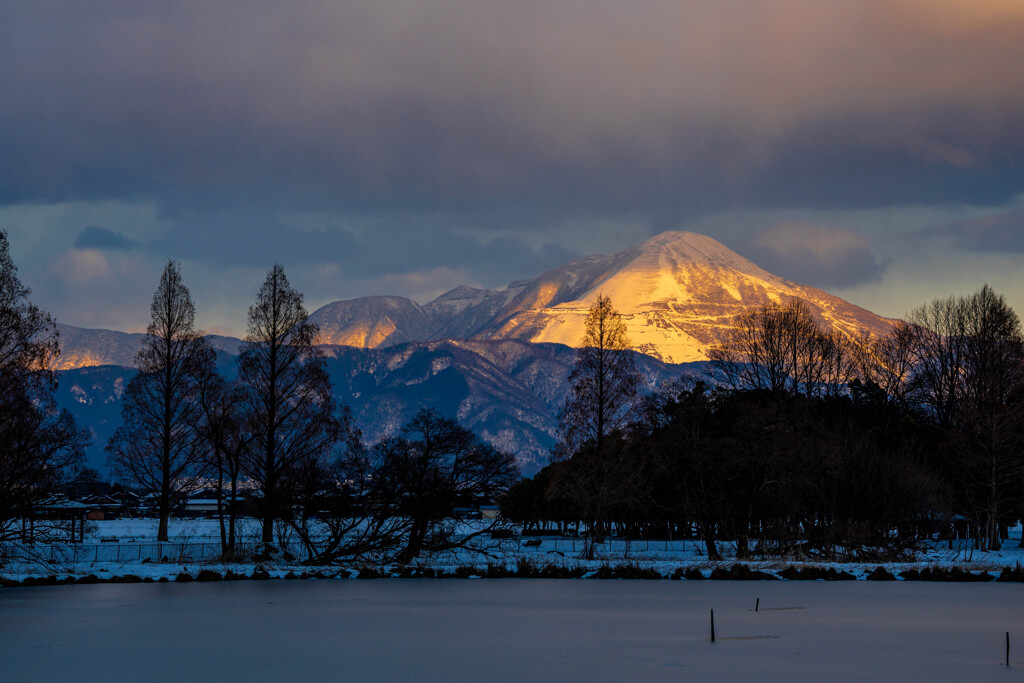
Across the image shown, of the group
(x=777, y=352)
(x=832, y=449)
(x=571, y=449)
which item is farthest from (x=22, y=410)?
(x=777, y=352)

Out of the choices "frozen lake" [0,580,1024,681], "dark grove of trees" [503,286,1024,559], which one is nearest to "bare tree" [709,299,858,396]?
"dark grove of trees" [503,286,1024,559]

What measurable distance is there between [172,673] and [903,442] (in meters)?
66.0

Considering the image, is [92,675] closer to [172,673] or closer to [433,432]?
[172,673]

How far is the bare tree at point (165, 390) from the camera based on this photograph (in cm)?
6141

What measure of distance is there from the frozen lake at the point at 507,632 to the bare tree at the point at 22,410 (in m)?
3.73

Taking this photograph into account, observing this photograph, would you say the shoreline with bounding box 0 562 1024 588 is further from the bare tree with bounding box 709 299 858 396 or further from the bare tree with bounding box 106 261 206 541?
the bare tree with bounding box 709 299 858 396

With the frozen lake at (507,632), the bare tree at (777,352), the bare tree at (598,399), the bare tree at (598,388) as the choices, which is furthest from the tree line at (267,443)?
the bare tree at (777,352)

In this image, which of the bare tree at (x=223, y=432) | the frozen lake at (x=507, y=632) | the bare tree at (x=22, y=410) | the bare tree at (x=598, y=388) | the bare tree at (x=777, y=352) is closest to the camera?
the frozen lake at (x=507, y=632)

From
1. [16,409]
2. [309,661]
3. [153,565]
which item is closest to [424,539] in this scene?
[153,565]

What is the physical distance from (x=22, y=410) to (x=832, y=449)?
136 feet

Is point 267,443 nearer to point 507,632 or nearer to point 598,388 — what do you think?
point 598,388

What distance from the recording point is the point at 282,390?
5694 centimetres

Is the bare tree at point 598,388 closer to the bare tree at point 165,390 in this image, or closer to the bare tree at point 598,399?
the bare tree at point 598,399

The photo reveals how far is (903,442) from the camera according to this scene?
7694cm
